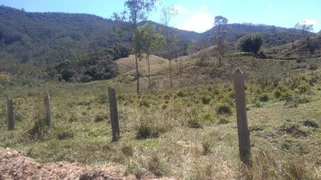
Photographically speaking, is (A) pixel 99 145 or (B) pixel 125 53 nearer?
(A) pixel 99 145

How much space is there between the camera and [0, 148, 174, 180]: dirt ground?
5.76m

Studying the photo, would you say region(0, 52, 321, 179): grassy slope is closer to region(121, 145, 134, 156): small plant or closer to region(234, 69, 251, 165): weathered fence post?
region(121, 145, 134, 156): small plant

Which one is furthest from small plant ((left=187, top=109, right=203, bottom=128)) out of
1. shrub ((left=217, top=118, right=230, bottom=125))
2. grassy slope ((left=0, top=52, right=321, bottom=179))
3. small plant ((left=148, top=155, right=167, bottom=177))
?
small plant ((left=148, top=155, right=167, bottom=177))

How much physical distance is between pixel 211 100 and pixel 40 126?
26.2ft

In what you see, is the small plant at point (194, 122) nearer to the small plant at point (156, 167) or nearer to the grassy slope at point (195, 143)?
the grassy slope at point (195, 143)

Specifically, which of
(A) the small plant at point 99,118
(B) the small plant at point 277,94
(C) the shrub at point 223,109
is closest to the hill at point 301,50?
(B) the small plant at point 277,94

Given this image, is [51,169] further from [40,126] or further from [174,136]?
[40,126]

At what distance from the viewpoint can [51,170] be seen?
6531 mm

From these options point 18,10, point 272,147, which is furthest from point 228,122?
point 18,10

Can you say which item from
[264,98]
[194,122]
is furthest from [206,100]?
[194,122]

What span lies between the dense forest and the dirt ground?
30.7m

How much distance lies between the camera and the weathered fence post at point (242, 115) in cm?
536

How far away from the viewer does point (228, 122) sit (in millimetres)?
9938

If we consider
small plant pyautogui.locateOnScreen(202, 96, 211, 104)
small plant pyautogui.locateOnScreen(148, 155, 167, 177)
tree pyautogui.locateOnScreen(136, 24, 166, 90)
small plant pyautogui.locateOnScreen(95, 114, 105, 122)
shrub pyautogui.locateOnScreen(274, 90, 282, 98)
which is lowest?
small plant pyautogui.locateOnScreen(148, 155, 167, 177)
